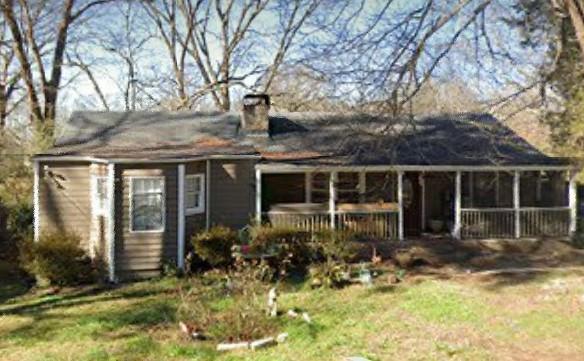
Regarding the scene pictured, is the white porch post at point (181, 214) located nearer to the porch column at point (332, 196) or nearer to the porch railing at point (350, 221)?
the porch railing at point (350, 221)

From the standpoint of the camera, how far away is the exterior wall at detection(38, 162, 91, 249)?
47.3 feet

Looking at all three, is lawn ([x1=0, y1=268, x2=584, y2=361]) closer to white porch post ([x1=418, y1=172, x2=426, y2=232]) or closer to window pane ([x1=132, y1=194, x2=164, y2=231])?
window pane ([x1=132, y1=194, x2=164, y2=231])

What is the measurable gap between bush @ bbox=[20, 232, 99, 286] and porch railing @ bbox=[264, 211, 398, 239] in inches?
217

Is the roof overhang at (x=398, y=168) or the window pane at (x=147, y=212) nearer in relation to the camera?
the window pane at (x=147, y=212)

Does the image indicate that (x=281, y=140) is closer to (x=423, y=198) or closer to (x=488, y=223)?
(x=423, y=198)

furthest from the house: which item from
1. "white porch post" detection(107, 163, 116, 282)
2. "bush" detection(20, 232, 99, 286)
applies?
"bush" detection(20, 232, 99, 286)

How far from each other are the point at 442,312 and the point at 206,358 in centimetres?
464

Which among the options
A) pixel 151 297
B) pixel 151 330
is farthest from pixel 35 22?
pixel 151 330

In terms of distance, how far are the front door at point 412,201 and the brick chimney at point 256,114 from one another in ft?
17.8

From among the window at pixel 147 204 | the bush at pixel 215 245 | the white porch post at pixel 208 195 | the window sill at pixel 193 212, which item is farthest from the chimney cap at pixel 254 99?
the bush at pixel 215 245

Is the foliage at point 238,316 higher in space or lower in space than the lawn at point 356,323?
higher

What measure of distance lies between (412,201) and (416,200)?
0.57 feet

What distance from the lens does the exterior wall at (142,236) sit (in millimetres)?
12961

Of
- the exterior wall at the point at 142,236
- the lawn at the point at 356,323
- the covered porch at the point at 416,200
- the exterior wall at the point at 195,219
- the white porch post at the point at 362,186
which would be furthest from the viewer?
the white porch post at the point at 362,186
